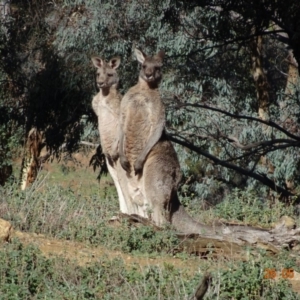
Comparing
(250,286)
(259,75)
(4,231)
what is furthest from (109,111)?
(259,75)

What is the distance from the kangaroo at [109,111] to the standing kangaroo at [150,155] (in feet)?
0.74

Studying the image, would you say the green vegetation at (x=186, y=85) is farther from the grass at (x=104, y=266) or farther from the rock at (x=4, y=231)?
the rock at (x=4, y=231)

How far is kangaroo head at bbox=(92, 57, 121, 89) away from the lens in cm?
1170

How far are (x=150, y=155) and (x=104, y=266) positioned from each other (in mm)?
3706

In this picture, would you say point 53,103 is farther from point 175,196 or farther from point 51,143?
point 175,196

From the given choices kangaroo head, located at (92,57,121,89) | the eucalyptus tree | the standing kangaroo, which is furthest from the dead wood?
the eucalyptus tree

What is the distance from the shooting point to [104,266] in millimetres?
6887

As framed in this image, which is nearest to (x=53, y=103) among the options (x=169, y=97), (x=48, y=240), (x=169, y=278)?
(x=169, y=97)

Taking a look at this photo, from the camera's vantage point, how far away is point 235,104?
19.7m

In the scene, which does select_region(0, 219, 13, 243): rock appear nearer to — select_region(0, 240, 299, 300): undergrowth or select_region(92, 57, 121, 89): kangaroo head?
select_region(0, 240, 299, 300): undergrowth

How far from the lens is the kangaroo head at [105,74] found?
11695 millimetres

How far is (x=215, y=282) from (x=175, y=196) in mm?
4173


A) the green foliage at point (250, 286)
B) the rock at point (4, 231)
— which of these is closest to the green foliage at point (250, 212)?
the rock at point (4, 231)

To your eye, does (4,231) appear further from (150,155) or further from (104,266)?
(150,155)
